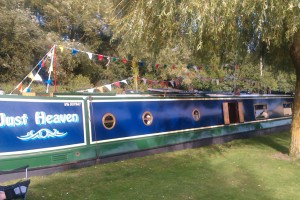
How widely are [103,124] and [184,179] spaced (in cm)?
222

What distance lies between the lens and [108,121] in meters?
7.58

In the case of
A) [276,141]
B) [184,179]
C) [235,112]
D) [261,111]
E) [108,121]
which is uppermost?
[108,121]

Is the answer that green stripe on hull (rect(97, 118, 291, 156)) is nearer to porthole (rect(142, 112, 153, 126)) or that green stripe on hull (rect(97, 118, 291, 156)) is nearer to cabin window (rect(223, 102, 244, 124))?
cabin window (rect(223, 102, 244, 124))

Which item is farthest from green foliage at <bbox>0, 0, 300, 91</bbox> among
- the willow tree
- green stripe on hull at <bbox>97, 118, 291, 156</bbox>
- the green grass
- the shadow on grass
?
the green grass

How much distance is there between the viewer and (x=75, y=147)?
6922mm

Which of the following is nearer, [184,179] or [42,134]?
[184,179]

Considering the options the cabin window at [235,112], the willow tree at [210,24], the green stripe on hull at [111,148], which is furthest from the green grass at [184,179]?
the cabin window at [235,112]

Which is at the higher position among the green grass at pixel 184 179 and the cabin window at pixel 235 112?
the cabin window at pixel 235 112

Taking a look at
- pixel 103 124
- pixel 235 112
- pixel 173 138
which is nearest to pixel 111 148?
pixel 103 124

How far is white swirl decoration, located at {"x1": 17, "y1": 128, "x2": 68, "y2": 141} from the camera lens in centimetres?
618

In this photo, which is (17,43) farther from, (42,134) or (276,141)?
(276,141)

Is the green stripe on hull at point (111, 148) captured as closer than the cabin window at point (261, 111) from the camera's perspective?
Yes

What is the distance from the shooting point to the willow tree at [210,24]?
5.58 metres

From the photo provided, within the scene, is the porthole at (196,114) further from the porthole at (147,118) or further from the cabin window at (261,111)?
the cabin window at (261,111)
